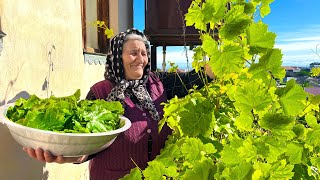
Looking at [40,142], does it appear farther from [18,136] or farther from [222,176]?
[222,176]

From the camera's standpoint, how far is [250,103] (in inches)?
19.3

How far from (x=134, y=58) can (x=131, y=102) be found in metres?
0.19

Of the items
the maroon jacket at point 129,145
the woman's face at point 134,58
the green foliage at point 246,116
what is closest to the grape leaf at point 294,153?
the green foliage at point 246,116

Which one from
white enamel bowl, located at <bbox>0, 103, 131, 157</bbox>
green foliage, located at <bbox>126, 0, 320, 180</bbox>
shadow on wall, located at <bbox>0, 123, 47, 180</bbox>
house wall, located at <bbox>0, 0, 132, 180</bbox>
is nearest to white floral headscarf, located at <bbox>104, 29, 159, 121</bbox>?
house wall, located at <bbox>0, 0, 132, 180</bbox>

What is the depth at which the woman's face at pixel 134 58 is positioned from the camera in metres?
1.65

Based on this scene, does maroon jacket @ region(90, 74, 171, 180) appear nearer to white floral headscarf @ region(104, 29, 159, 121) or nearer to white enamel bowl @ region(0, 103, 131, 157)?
white floral headscarf @ region(104, 29, 159, 121)

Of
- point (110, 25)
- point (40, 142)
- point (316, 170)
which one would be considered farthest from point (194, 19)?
point (110, 25)

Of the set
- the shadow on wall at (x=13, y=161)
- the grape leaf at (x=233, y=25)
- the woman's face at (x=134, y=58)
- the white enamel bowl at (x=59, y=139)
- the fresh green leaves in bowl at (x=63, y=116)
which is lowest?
the shadow on wall at (x=13, y=161)

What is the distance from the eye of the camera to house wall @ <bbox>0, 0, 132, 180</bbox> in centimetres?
139

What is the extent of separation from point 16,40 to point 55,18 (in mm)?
407

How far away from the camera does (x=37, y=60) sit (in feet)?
5.37

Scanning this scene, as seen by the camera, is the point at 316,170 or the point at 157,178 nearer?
the point at 157,178

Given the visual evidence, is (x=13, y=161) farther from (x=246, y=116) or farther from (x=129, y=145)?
(x=246, y=116)

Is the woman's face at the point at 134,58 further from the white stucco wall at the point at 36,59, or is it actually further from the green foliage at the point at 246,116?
the green foliage at the point at 246,116
